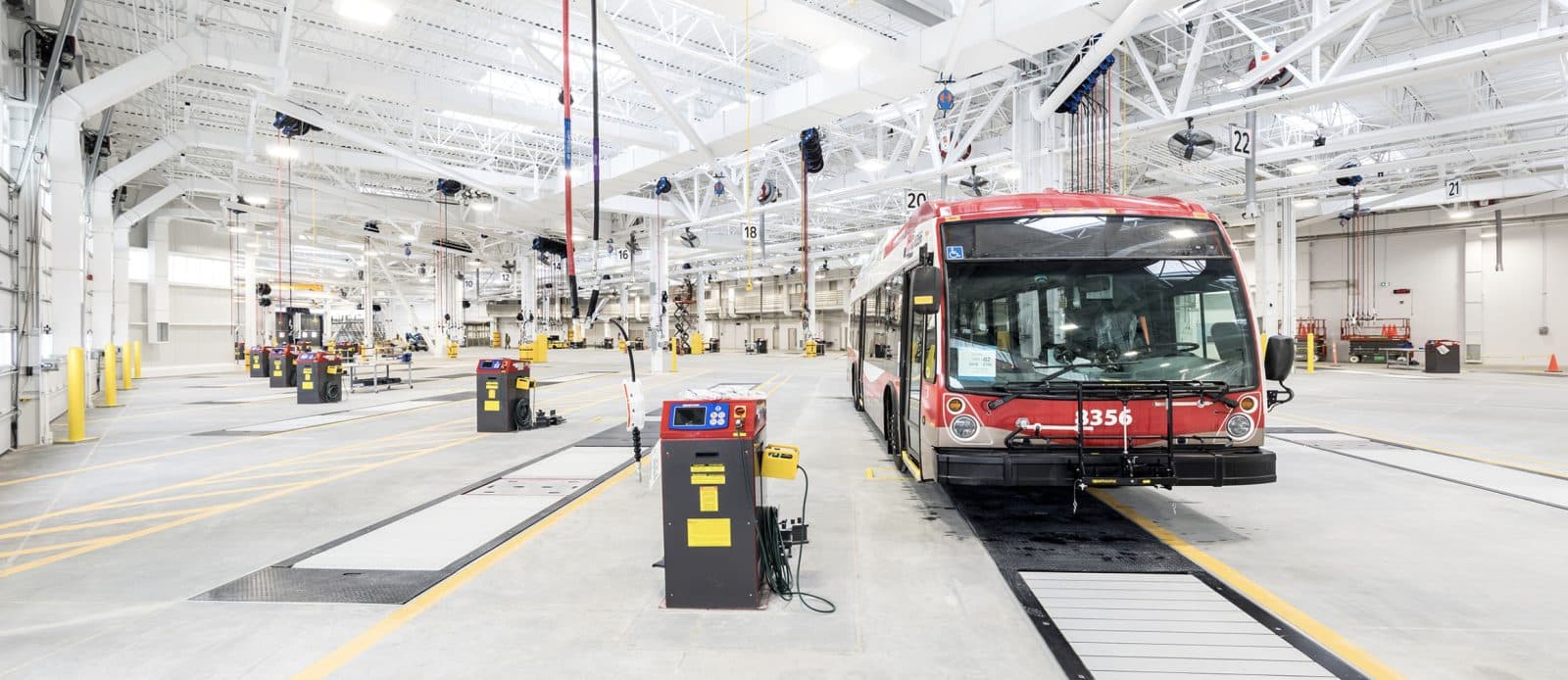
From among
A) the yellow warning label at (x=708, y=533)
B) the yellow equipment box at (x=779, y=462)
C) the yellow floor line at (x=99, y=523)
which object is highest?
the yellow equipment box at (x=779, y=462)

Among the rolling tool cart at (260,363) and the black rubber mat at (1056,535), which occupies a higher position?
the rolling tool cart at (260,363)

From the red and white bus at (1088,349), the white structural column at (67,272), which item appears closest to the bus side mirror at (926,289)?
the red and white bus at (1088,349)

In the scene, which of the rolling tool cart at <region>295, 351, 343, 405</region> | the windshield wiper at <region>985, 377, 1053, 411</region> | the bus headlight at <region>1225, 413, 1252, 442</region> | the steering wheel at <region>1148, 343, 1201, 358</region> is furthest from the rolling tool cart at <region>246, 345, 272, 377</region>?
the bus headlight at <region>1225, 413, 1252, 442</region>

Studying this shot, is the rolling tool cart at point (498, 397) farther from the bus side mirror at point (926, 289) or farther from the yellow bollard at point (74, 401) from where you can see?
the bus side mirror at point (926, 289)

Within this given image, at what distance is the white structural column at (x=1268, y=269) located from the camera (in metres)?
21.8

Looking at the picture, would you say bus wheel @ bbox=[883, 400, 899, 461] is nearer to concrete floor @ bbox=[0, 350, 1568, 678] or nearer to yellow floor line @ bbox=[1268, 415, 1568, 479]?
concrete floor @ bbox=[0, 350, 1568, 678]

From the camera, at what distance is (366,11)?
31.0ft

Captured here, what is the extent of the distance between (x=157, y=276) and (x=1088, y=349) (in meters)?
35.2

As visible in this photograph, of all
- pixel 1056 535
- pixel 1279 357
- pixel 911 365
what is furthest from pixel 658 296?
pixel 1279 357

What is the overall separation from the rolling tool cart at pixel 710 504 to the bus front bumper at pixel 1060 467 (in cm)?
174

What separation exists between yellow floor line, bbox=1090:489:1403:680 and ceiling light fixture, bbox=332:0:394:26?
11.1 m

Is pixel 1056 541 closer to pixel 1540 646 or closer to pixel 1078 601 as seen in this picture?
pixel 1078 601

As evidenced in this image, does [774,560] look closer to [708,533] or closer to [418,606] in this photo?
[708,533]

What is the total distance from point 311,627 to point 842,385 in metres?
16.6
